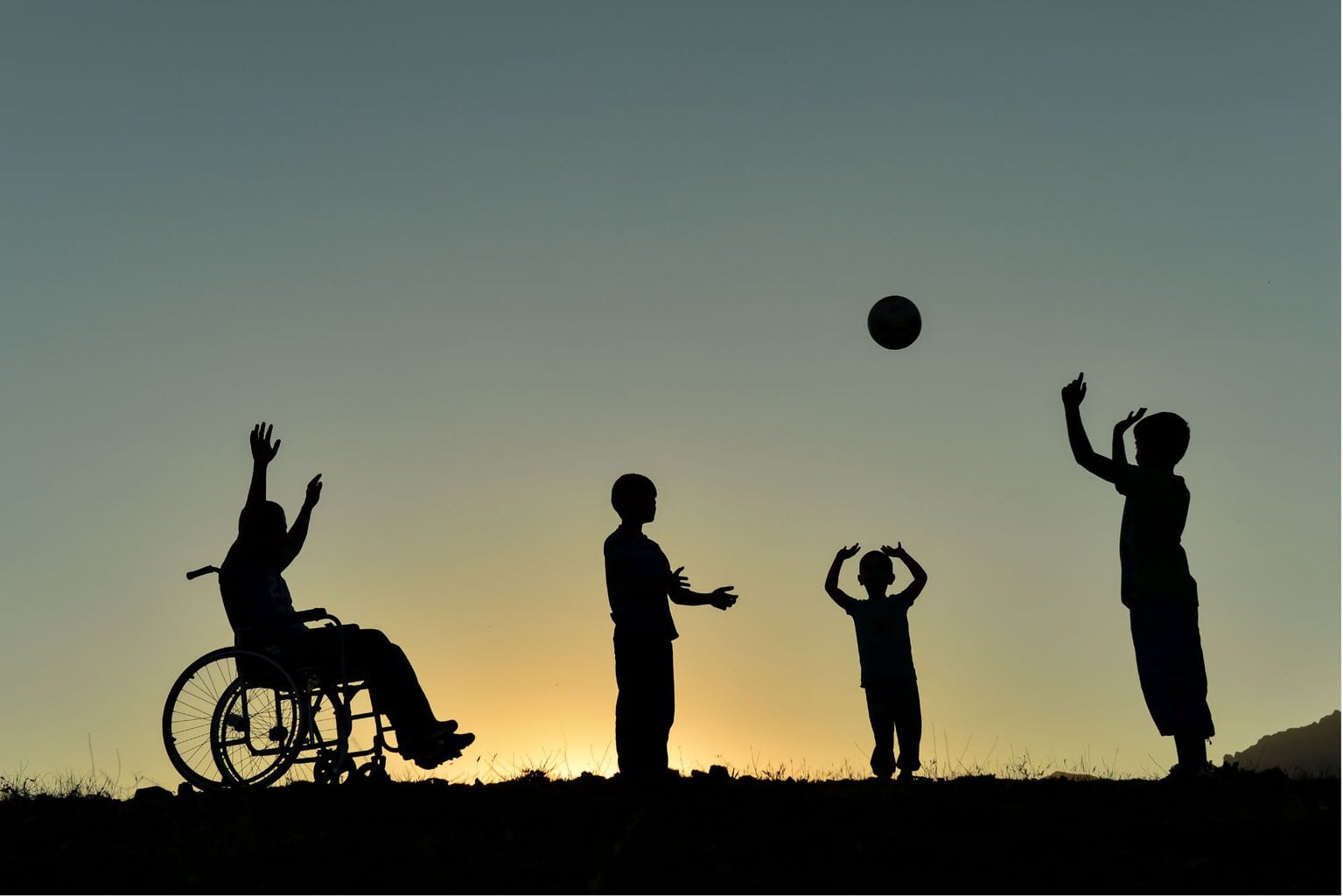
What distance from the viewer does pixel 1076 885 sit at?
5.70 meters

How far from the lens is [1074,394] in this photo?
8391mm

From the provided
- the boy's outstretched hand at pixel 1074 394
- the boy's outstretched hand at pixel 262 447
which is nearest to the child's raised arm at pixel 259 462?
the boy's outstretched hand at pixel 262 447

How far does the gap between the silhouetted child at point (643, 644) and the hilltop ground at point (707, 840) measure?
0.68m

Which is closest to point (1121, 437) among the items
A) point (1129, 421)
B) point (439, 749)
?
point (1129, 421)

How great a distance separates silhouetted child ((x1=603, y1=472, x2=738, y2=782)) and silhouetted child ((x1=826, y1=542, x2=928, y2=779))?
3.18 metres

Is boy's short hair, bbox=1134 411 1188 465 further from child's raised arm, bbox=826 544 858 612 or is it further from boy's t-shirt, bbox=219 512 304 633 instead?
boy's t-shirt, bbox=219 512 304 633

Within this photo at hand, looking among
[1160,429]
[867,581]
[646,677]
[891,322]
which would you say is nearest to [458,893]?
[646,677]

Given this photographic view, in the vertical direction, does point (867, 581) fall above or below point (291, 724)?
above

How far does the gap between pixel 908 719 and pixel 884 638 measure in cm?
67

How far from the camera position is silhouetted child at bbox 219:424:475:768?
356 inches

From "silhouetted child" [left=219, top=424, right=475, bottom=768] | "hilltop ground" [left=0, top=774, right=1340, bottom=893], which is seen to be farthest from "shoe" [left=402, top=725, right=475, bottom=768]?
"hilltop ground" [left=0, top=774, right=1340, bottom=893]

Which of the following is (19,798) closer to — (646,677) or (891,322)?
(646,677)

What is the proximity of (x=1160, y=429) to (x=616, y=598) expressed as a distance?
3.41 metres

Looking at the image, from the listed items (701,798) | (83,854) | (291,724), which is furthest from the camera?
(291,724)
